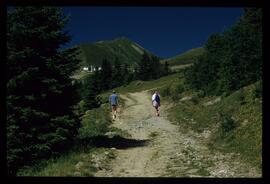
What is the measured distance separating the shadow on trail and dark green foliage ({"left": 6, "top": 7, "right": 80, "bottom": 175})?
318cm

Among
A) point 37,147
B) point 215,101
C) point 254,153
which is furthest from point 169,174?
point 215,101

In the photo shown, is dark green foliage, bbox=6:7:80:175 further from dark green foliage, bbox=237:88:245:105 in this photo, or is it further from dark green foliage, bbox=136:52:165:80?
dark green foliage, bbox=136:52:165:80

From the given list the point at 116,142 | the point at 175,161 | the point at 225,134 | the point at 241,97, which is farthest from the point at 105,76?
the point at 175,161

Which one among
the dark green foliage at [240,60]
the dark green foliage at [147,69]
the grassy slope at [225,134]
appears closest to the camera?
the grassy slope at [225,134]

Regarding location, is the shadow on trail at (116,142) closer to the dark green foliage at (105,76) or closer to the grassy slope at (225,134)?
the grassy slope at (225,134)

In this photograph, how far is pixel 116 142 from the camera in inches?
960

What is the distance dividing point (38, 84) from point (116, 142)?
6.06 metres

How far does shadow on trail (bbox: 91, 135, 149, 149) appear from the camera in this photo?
23.0 m

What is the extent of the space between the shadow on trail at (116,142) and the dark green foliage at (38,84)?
125 inches

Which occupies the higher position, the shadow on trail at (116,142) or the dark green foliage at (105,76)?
the dark green foliage at (105,76)

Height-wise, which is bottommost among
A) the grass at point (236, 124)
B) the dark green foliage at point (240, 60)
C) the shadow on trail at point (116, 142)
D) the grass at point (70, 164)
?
the grass at point (70, 164)

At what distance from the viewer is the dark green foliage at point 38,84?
1903 centimetres

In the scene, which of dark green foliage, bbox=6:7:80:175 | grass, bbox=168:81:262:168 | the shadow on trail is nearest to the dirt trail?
the shadow on trail

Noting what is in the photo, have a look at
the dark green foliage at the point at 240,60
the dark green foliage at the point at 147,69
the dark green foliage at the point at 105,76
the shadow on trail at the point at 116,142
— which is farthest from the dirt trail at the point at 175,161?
the dark green foliage at the point at 147,69
